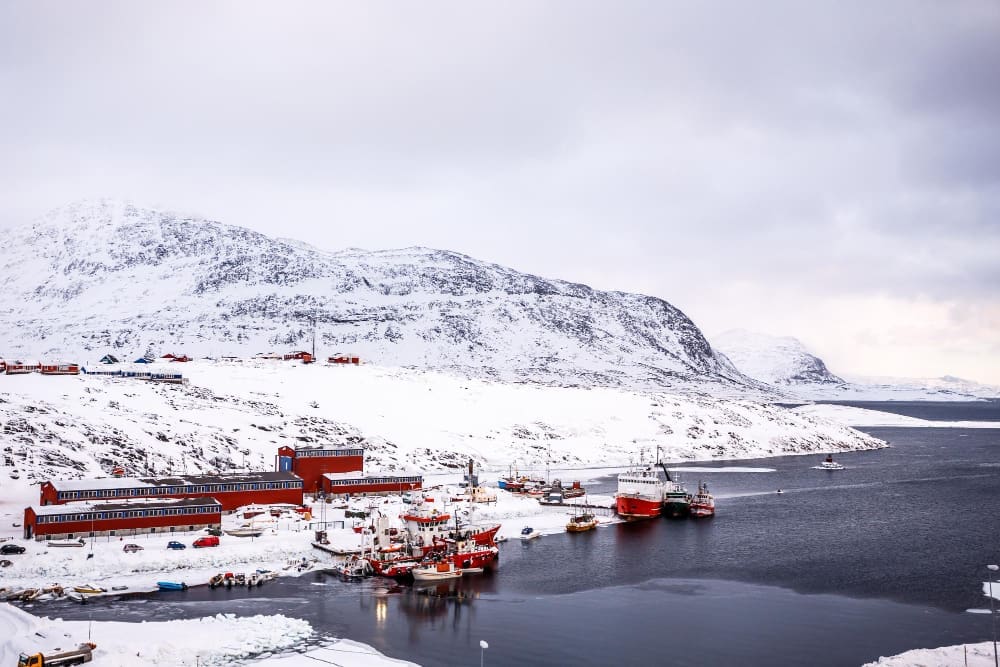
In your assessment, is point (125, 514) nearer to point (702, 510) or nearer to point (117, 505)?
point (117, 505)

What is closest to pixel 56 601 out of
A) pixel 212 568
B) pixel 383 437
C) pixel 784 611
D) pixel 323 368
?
pixel 212 568

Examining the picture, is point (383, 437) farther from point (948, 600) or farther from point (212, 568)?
point (948, 600)

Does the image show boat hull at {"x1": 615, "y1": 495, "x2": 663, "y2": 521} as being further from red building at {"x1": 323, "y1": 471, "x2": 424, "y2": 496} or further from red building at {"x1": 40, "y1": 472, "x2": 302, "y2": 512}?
red building at {"x1": 40, "y1": 472, "x2": 302, "y2": 512}

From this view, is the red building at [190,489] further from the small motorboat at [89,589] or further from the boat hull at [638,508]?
the boat hull at [638,508]

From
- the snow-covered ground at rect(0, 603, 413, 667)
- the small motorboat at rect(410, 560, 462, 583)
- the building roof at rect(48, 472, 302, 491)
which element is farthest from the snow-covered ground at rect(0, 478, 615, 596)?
the snow-covered ground at rect(0, 603, 413, 667)

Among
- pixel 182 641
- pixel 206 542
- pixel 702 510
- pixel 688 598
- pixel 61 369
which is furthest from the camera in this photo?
pixel 61 369

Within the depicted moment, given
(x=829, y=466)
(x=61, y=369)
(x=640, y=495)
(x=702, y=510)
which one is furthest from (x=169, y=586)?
(x=829, y=466)
